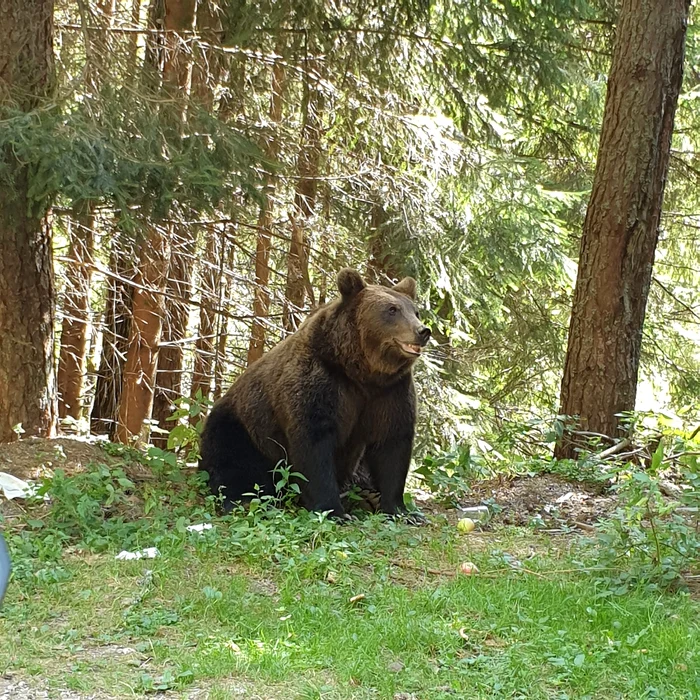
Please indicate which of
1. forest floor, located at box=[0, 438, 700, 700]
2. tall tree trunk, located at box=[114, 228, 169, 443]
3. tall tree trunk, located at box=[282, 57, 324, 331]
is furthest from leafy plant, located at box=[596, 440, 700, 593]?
tall tree trunk, located at box=[114, 228, 169, 443]

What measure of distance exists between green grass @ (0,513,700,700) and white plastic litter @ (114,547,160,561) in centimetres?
7

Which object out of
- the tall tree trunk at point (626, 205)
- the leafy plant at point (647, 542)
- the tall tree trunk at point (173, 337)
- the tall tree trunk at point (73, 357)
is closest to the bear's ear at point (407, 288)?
the tall tree trunk at point (626, 205)

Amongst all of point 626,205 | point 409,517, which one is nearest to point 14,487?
point 409,517

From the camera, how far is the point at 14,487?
6574 millimetres

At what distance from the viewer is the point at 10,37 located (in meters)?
7.75

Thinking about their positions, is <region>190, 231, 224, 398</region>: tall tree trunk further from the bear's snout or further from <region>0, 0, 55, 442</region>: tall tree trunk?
the bear's snout

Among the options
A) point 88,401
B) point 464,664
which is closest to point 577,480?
point 464,664

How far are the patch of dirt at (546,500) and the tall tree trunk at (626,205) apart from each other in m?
0.86

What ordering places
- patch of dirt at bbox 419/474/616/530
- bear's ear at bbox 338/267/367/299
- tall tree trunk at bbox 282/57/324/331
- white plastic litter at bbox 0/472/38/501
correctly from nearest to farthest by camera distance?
white plastic litter at bbox 0/472/38/501 < patch of dirt at bbox 419/474/616/530 < bear's ear at bbox 338/267/367/299 < tall tree trunk at bbox 282/57/324/331

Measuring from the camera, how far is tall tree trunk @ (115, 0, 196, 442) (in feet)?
35.7

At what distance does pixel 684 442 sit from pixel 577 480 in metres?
1.51

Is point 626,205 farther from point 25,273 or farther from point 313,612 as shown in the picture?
point 25,273

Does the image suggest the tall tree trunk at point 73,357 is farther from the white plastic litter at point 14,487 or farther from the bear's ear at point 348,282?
the bear's ear at point 348,282

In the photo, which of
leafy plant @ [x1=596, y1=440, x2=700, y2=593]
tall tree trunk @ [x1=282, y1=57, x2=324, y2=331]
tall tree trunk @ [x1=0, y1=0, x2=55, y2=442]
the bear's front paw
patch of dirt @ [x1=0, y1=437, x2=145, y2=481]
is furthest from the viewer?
tall tree trunk @ [x1=282, y1=57, x2=324, y2=331]
